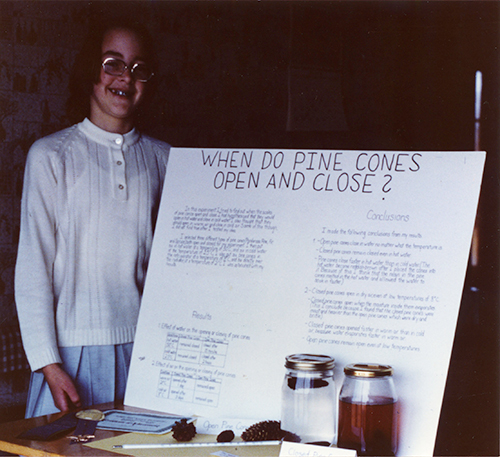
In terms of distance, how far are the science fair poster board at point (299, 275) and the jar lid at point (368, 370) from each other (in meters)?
0.11

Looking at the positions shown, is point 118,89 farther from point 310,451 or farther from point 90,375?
point 310,451

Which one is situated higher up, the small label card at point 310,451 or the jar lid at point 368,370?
the jar lid at point 368,370

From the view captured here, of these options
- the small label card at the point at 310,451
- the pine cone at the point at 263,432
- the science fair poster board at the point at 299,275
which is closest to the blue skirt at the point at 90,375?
the science fair poster board at the point at 299,275

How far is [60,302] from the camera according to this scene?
80.5 inches

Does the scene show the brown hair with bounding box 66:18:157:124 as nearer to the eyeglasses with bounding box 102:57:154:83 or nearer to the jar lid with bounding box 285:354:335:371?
the eyeglasses with bounding box 102:57:154:83

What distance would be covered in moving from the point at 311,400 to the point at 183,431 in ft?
0.91

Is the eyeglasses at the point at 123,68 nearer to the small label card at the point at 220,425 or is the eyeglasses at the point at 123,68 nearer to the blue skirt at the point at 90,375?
the blue skirt at the point at 90,375

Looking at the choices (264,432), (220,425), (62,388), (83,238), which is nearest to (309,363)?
(264,432)

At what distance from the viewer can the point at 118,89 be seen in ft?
7.21

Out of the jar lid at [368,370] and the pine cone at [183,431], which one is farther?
the pine cone at [183,431]

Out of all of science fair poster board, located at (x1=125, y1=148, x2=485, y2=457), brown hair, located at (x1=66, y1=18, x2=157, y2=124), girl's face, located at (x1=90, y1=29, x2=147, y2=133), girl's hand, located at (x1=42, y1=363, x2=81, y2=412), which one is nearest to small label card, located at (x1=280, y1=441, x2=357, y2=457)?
science fair poster board, located at (x1=125, y1=148, x2=485, y2=457)

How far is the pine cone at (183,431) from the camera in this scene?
1.38m

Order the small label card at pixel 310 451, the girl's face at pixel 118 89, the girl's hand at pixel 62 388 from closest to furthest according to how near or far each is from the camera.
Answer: the small label card at pixel 310 451 → the girl's hand at pixel 62 388 → the girl's face at pixel 118 89

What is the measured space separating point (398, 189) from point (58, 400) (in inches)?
45.5
